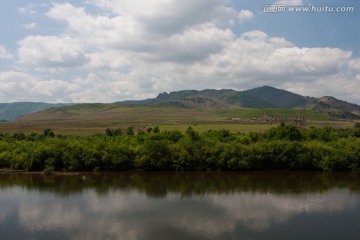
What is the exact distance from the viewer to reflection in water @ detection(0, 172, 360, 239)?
1671 inches

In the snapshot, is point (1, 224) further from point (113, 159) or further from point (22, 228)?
point (113, 159)

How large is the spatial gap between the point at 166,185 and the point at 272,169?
89.6ft

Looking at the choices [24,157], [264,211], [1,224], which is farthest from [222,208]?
[24,157]

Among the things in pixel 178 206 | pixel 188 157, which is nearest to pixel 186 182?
pixel 188 157

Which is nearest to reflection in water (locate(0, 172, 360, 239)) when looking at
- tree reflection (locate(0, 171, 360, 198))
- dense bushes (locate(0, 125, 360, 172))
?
tree reflection (locate(0, 171, 360, 198))

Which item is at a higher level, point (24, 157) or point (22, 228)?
point (24, 157)

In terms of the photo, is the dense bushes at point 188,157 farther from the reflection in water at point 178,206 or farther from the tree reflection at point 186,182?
the reflection in water at point 178,206

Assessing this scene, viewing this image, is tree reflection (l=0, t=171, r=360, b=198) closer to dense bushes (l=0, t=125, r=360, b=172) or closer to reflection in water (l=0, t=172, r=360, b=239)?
reflection in water (l=0, t=172, r=360, b=239)

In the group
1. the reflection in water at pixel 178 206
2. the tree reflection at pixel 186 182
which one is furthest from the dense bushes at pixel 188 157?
the reflection in water at pixel 178 206

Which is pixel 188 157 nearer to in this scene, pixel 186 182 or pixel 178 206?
pixel 186 182

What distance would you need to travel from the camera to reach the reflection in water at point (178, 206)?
42.4 meters

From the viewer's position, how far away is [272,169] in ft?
264

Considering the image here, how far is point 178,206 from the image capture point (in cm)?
5259

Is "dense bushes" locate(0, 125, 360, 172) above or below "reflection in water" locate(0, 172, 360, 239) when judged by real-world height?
above
